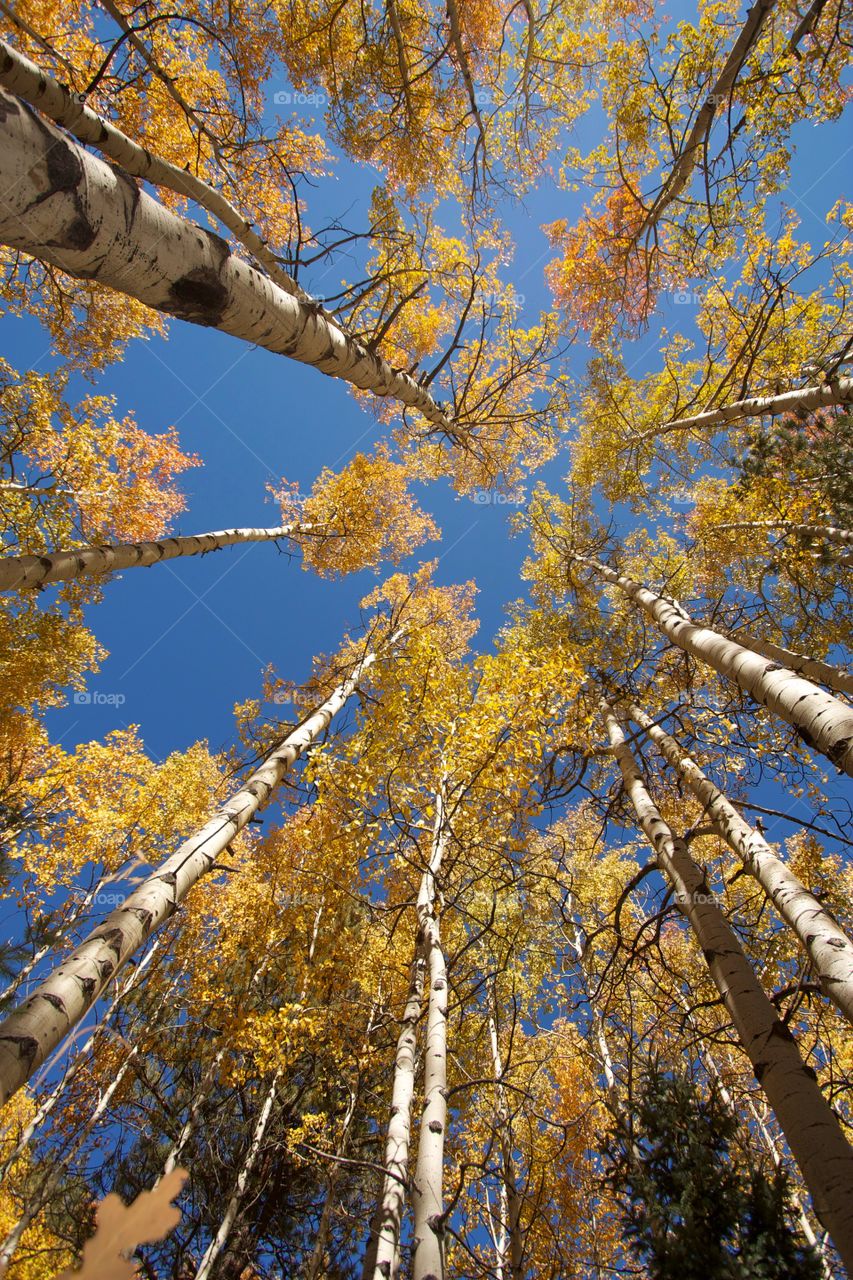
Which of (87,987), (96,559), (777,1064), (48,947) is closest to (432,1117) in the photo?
(777,1064)

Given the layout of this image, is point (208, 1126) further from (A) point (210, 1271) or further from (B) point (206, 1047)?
(A) point (210, 1271)

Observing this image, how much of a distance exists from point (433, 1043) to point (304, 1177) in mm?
7574

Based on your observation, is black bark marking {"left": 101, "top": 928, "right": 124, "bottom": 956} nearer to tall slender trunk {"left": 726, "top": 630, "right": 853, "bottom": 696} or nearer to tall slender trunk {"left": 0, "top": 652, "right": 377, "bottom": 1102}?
tall slender trunk {"left": 0, "top": 652, "right": 377, "bottom": 1102}

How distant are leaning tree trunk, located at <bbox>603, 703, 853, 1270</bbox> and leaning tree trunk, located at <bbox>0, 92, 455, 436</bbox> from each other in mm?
4362

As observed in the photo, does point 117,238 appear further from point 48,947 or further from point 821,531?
point 48,947

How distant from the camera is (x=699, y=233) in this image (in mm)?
7059

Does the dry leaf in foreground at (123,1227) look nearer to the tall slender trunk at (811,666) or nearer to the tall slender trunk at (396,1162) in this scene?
the tall slender trunk at (396,1162)

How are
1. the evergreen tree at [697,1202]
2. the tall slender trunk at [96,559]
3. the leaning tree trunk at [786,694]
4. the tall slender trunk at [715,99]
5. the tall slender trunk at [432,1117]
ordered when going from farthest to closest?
the tall slender trunk at [96,559] < the tall slender trunk at [715,99] < the evergreen tree at [697,1202] < the leaning tree trunk at [786,694] < the tall slender trunk at [432,1117]

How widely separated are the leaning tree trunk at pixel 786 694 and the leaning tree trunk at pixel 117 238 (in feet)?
11.3

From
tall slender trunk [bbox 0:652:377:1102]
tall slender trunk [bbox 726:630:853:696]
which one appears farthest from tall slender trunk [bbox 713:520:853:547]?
tall slender trunk [bbox 0:652:377:1102]

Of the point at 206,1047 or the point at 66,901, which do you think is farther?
the point at 66,901

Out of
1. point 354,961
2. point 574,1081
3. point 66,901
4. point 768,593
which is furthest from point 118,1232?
point 66,901

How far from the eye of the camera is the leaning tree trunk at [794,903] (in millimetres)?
2815

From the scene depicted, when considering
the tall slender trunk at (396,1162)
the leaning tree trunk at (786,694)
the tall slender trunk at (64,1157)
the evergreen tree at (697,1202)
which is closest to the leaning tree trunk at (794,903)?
the leaning tree trunk at (786,694)
